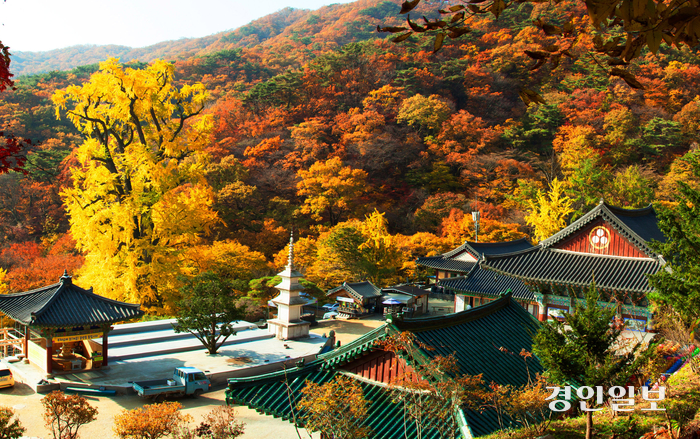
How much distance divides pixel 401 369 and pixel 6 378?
515 inches

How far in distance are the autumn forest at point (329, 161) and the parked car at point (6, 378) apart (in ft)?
21.4

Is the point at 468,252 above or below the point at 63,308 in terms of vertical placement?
below

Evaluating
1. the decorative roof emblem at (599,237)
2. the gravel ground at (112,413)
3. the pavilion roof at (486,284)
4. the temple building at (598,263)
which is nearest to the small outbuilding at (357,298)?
the pavilion roof at (486,284)

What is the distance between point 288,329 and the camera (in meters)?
20.3

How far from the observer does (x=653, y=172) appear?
3788 centimetres

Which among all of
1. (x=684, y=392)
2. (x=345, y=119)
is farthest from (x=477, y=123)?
(x=684, y=392)

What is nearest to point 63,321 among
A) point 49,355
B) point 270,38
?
point 49,355

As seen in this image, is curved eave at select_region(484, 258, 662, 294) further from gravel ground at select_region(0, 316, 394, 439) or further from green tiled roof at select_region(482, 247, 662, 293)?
gravel ground at select_region(0, 316, 394, 439)

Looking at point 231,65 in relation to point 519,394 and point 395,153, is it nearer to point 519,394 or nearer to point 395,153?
point 395,153

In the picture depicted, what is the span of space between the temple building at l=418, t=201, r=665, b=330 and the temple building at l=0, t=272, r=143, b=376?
→ 1281cm

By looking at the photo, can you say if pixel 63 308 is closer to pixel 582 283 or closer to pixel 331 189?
pixel 582 283

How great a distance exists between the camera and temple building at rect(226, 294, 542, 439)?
6754 mm

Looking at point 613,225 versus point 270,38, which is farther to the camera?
point 270,38

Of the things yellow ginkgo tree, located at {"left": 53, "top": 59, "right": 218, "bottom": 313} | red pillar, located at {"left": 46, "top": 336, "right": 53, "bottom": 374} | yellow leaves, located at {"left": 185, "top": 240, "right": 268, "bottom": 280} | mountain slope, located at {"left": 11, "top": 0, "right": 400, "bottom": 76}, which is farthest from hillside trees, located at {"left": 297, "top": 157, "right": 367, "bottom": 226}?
mountain slope, located at {"left": 11, "top": 0, "right": 400, "bottom": 76}
